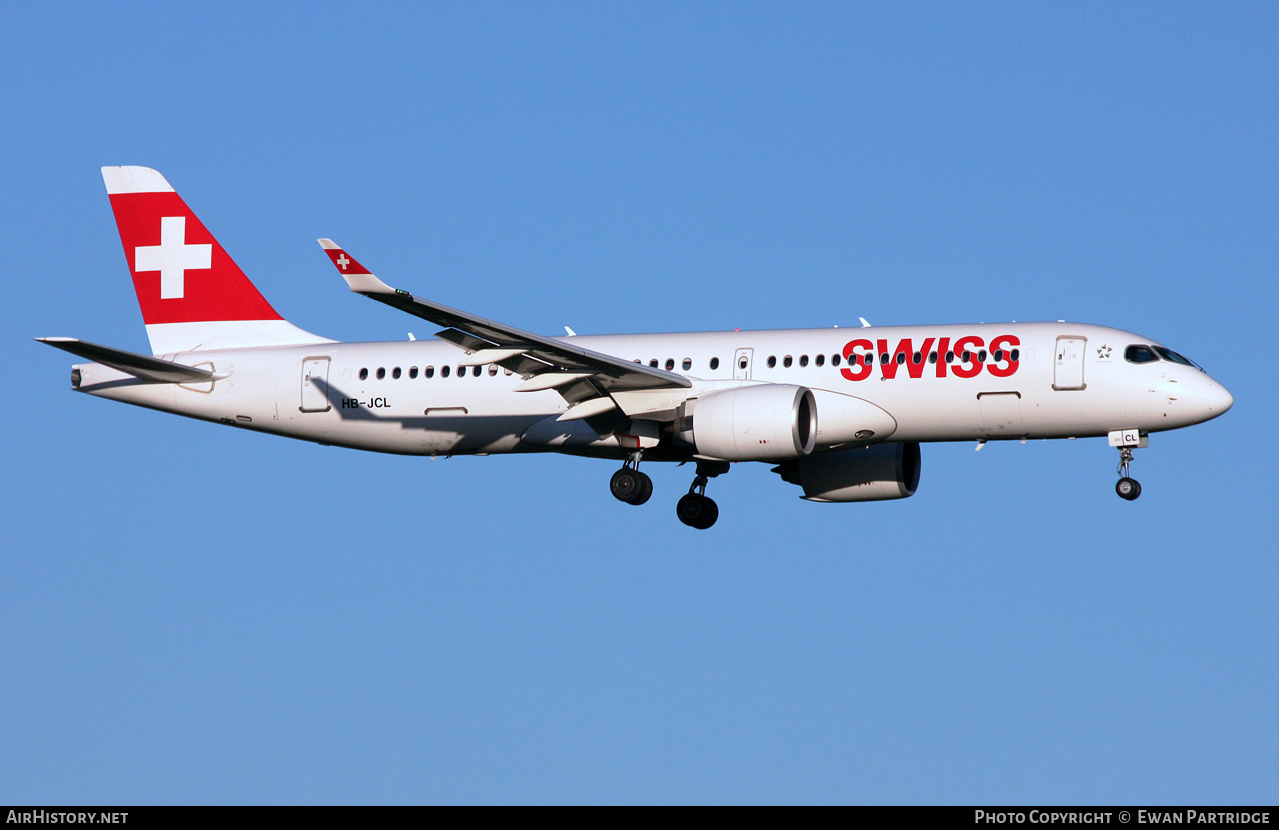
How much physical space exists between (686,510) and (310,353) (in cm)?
1089

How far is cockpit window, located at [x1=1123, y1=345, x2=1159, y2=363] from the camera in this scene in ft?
131

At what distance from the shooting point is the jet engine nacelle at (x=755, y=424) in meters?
39.7

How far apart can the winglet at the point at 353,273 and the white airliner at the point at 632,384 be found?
0.04 m

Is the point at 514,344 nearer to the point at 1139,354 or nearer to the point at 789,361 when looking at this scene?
the point at 789,361

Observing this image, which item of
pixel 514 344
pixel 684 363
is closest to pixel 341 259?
pixel 514 344

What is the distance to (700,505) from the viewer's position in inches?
1812

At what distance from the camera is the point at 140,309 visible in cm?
4856

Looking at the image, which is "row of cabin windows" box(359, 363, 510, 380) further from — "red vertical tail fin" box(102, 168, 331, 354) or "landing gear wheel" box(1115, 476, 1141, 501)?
"landing gear wheel" box(1115, 476, 1141, 501)

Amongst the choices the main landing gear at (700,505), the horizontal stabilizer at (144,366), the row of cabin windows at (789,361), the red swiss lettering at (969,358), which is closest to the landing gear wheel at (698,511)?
the main landing gear at (700,505)

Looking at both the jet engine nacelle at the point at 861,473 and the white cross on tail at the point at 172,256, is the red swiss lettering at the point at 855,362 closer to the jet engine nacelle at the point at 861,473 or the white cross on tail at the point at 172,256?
the jet engine nacelle at the point at 861,473

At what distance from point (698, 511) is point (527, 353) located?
851 centimetres

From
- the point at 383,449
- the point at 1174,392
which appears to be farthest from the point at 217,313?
the point at 1174,392

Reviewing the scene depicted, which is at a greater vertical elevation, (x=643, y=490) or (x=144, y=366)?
(x=144, y=366)
